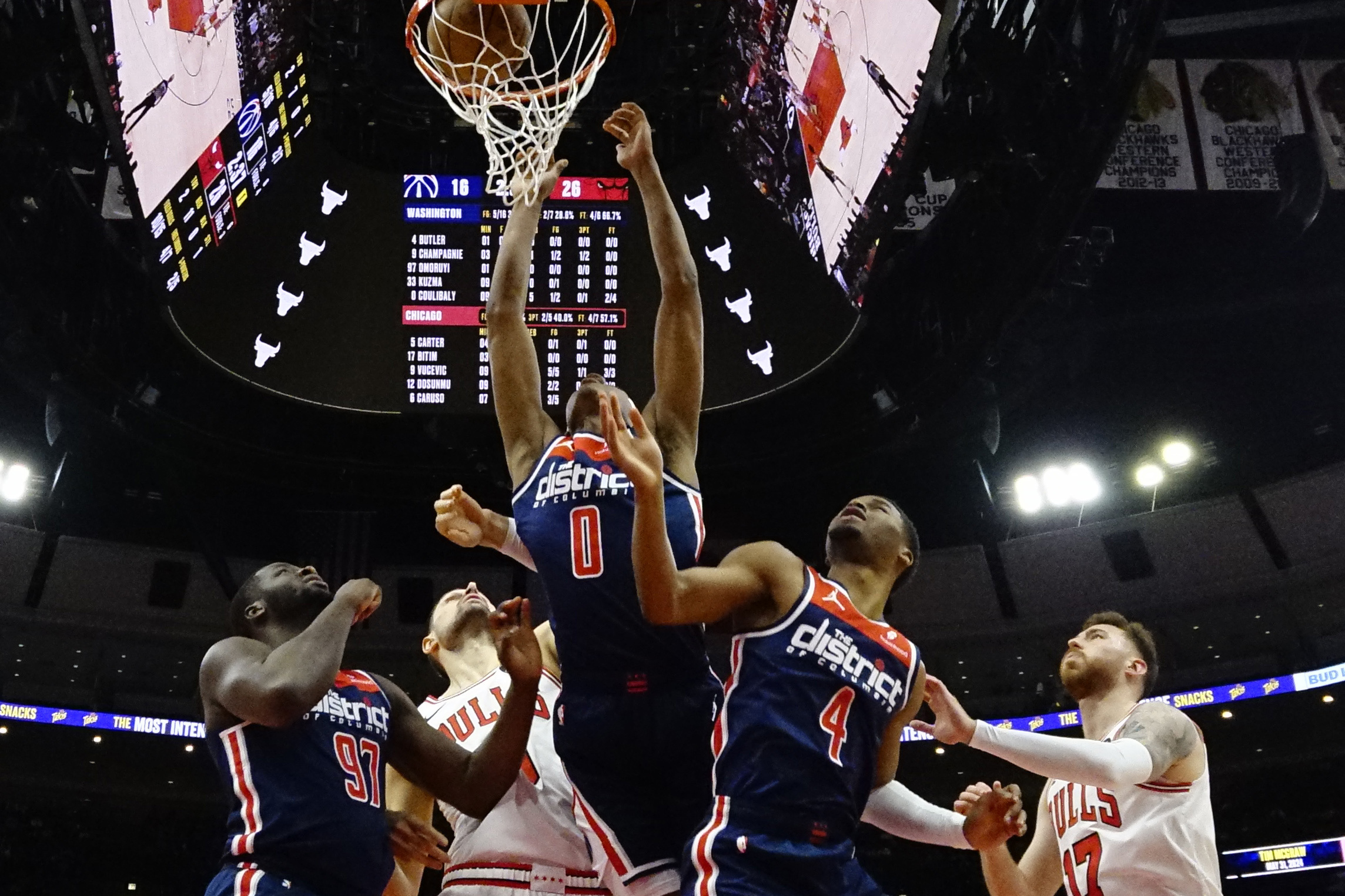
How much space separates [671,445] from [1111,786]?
1.50 m

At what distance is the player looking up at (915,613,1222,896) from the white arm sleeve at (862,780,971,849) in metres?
0.19

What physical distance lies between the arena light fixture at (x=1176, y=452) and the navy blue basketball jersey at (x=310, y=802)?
14235mm

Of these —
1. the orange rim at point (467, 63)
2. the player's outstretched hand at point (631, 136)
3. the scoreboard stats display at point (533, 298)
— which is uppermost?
the scoreboard stats display at point (533, 298)

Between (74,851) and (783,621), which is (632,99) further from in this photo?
(74,851)

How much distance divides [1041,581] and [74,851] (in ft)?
45.1

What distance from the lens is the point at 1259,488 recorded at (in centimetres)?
1634

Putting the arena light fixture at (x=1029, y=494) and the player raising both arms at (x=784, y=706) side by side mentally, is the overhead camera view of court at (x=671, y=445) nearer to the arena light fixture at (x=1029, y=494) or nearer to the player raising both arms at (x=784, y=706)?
the player raising both arms at (x=784, y=706)

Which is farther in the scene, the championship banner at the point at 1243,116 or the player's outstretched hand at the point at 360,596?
the championship banner at the point at 1243,116

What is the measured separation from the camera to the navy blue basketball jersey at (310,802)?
9.06 ft

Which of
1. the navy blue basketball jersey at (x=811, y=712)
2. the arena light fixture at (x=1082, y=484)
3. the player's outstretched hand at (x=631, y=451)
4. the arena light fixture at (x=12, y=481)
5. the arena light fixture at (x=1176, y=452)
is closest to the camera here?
the player's outstretched hand at (x=631, y=451)

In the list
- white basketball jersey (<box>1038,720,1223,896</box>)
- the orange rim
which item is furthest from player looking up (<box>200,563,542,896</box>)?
the orange rim

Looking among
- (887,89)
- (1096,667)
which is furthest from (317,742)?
(887,89)

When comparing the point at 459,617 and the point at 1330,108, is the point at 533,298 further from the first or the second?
the point at 1330,108

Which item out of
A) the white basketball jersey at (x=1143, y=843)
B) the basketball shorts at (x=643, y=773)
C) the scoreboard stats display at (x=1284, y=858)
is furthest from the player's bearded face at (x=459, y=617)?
the scoreboard stats display at (x=1284, y=858)
